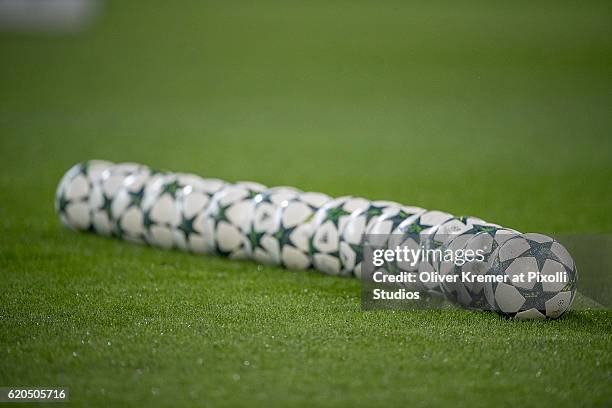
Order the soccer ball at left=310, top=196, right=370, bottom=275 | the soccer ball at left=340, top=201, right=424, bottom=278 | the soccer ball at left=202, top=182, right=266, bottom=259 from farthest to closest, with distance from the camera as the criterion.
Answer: the soccer ball at left=202, top=182, right=266, bottom=259 < the soccer ball at left=310, top=196, right=370, bottom=275 < the soccer ball at left=340, top=201, right=424, bottom=278

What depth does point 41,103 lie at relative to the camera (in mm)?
11641

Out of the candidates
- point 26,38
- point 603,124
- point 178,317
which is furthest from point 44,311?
point 26,38

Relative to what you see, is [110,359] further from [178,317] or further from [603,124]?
[603,124]

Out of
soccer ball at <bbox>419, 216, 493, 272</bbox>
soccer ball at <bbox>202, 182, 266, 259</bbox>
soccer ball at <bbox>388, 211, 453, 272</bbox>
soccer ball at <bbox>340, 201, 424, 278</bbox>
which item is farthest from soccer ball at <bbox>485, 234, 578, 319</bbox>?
soccer ball at <bbox>202, 182, 266, 259</bbox>

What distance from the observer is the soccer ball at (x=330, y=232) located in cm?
469

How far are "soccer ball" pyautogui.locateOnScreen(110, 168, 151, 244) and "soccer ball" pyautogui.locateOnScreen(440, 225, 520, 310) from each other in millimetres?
2022

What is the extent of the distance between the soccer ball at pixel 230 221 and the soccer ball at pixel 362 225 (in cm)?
61

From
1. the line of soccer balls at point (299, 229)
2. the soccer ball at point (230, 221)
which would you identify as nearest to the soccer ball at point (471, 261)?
the line of soccer balls at point (299, 229)

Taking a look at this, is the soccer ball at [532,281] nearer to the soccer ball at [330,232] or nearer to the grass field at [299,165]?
the grass field at [299,165]

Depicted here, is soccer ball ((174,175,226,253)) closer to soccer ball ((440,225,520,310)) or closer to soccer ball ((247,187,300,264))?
soccer ball ((247,187,300,264))

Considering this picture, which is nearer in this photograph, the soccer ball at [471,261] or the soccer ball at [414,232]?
the soccer ball at [471,261]

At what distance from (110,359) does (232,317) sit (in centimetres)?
71

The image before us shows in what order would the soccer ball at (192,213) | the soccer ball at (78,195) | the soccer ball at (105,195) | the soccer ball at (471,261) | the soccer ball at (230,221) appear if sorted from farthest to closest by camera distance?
the soccer ball at (78,195)
the soccer ball at (105,195)
the soccer ball at (192,213)
the soccer ball at (230,221)
the soccer ball at (471,261)

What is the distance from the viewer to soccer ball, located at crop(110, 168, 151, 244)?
538 cm
